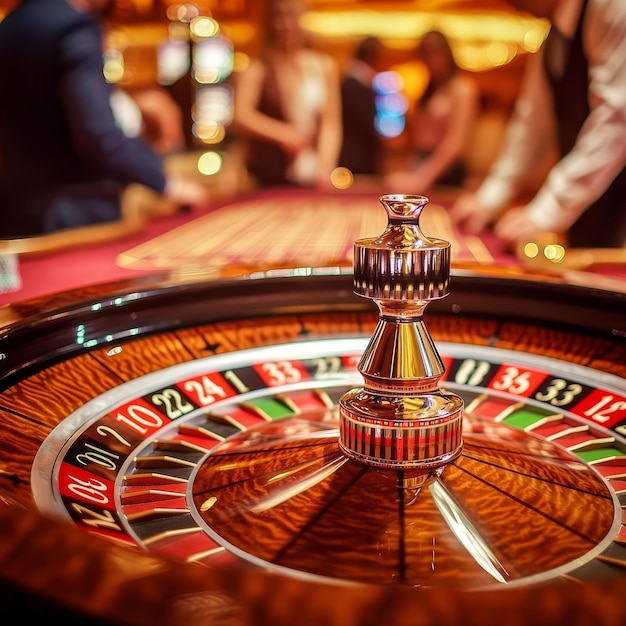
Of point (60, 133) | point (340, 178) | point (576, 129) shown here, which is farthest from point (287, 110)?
point (576, 129)

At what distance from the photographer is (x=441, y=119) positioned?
257 inches

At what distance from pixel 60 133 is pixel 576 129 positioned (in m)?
2.05

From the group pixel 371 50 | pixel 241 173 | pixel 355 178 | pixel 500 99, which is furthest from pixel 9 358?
pixel 500 99

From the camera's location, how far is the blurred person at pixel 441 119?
6.00 metres

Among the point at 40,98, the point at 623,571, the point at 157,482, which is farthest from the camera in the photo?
the point at 40,98

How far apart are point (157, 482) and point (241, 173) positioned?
494 cm

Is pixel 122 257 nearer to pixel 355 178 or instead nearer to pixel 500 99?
pixel 355 178

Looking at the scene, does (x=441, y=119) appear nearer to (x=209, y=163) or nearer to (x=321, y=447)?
(x=209, y=163)

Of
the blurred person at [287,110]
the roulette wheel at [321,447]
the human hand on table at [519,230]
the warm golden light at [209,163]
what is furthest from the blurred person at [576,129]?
the warm golden light at [209,163]

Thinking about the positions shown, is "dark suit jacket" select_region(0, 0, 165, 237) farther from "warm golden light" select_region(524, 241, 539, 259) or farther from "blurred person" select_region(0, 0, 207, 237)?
"warm golden light" select_region(524, 241, 539, 259)

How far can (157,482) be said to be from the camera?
0.85 metres

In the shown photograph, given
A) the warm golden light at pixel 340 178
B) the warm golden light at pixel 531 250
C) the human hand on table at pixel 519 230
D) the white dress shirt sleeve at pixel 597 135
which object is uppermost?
the warm golden light at pixel 340 178

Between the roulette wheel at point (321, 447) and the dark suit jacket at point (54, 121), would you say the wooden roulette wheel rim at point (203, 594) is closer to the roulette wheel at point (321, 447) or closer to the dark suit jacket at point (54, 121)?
the roulette wheel at point (321, 447)

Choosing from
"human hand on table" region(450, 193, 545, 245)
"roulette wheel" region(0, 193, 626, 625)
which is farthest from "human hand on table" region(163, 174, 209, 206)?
"roulette wheel" region(0, 193, 626, 625)
